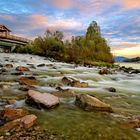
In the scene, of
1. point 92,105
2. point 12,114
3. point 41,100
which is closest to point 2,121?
point 12,114

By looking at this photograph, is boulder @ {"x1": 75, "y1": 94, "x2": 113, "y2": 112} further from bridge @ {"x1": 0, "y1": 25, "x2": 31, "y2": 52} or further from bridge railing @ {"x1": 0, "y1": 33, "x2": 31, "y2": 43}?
bridge railing @ {"x1": 0, "y1": 33, "x2": 31, "y2": 43}

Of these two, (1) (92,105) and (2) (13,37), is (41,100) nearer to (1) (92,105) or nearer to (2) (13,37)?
(1) (92,105)

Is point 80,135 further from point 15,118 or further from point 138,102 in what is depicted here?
point 138,102

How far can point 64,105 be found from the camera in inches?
387

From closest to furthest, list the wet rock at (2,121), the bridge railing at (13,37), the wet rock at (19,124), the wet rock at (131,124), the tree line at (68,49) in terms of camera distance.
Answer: the wet rock at (19,124) → the wet rock at (2,121) → the wet rock at (131,124) → the tree line at (68,49) → the bridge railing at (13,37)

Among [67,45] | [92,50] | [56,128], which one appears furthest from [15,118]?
[92,50]

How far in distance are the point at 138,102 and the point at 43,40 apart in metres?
55.0

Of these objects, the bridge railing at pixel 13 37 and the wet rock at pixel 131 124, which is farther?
the bridge railing at pixel 13 37

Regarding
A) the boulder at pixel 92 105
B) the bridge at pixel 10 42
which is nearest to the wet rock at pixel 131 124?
the boulder at pixel 92 105

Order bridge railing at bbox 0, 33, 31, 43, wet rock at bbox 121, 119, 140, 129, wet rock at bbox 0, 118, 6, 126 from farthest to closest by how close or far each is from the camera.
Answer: bridge railing at bbox 0, 33, 31, 43 → wet rock at bbox 121, 119, 140, 129 → wet rock at bbox 0, 118, 6, 126

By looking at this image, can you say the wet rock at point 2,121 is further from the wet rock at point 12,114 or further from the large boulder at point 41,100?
the large boulder at point 41,100

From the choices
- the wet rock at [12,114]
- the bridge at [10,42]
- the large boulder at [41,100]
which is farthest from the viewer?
the bridge at [10,42]

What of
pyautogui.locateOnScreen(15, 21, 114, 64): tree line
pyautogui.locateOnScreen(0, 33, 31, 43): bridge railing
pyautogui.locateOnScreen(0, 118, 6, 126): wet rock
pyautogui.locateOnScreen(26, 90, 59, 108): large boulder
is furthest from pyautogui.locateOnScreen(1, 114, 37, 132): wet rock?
pyautogui.locateOnScreen(0, 33, 31, 43): bridge railing

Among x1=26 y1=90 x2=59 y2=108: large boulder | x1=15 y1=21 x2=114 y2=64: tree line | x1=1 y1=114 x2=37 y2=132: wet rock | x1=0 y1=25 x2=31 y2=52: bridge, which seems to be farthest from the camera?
x1=0 y1=25 x2=31 y2=52: bridge
